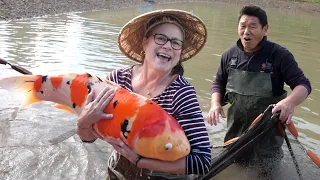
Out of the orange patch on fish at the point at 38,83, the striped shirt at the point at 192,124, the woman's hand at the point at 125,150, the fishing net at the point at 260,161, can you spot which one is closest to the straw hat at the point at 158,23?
the striped shirt at the point at 192,124

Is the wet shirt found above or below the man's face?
below

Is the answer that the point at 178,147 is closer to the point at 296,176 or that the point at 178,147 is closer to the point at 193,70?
the point at 296,176

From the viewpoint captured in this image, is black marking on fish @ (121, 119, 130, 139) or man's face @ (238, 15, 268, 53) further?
man's face @ (238, 15, 268, 53)

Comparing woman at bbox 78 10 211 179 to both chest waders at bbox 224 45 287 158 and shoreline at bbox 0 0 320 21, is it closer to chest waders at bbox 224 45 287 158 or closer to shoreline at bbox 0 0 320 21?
chest waders at bbox 224 45 287 158

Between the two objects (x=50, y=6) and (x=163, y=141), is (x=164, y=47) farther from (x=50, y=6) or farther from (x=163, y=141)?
(x=50, y=6)

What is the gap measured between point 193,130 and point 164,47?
1.84 ft

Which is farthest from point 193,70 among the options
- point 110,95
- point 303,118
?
point 110,95

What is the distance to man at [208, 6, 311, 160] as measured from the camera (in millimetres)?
3537

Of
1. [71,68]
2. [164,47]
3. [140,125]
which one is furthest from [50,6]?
[140,125]

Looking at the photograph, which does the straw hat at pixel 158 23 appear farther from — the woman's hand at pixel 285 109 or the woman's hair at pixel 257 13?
the woman's hair at pixel 257 13

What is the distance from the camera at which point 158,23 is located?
238cm

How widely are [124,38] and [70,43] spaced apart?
8.58 metres

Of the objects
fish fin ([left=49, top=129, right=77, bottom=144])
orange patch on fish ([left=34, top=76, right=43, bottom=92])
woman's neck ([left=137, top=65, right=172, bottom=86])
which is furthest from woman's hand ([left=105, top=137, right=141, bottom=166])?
fish fin ([left=49, top=129, right=77, bottom=144])

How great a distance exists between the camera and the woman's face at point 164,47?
2.28 metres
